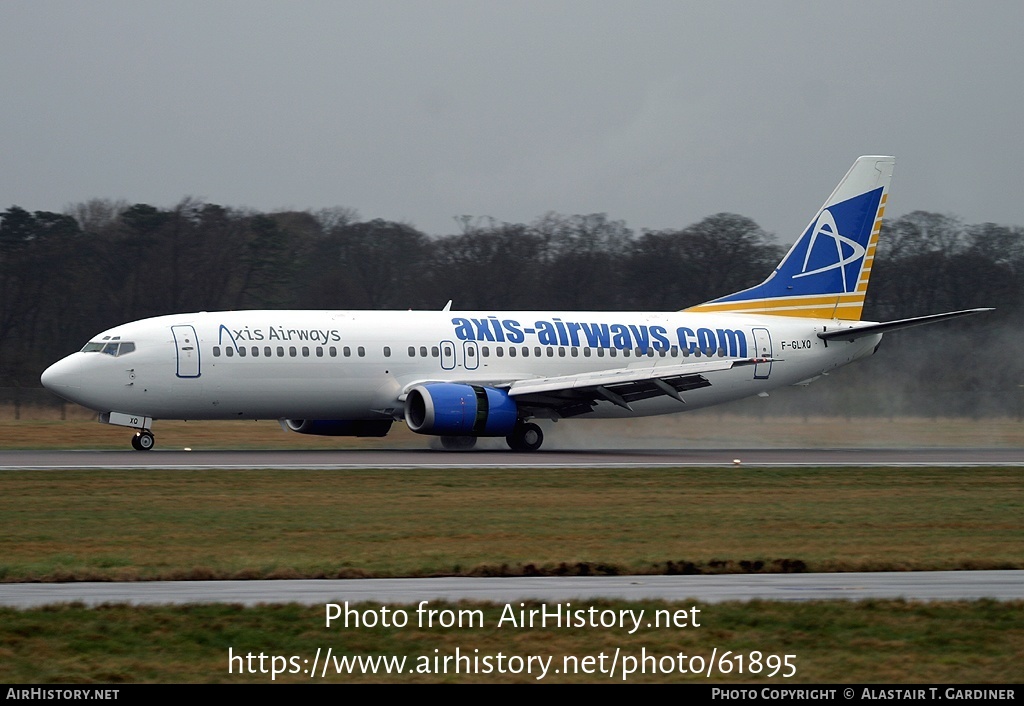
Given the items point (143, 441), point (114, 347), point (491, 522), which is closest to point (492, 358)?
point (143, 441)

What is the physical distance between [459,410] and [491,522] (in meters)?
17.0

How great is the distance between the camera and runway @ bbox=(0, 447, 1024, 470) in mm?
33062

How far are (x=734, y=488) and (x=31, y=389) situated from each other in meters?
36.9

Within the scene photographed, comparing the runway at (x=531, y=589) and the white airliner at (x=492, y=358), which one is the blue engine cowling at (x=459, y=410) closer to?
the white airliner at (x=492, y=358)

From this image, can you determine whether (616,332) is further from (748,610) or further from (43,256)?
(43,256)

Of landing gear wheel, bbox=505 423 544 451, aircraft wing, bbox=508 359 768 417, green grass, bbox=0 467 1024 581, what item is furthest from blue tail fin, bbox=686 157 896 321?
green grass, bbox=0 467 1024 581

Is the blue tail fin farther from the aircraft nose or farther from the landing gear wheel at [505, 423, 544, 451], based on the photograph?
the aircraft nose

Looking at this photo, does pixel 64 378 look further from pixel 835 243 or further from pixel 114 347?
pixel 835 243

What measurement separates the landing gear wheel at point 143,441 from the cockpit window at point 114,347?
234cm

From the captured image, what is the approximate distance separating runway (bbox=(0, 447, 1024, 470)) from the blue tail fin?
6.31 m

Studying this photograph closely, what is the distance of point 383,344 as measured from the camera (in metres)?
40.3

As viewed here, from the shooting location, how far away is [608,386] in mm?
40375

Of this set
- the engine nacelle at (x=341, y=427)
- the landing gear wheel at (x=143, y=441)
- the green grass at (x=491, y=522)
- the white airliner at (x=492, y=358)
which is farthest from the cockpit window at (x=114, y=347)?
the green grass at (x=491, y=522)

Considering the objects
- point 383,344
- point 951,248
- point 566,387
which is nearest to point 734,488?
point 566,387
